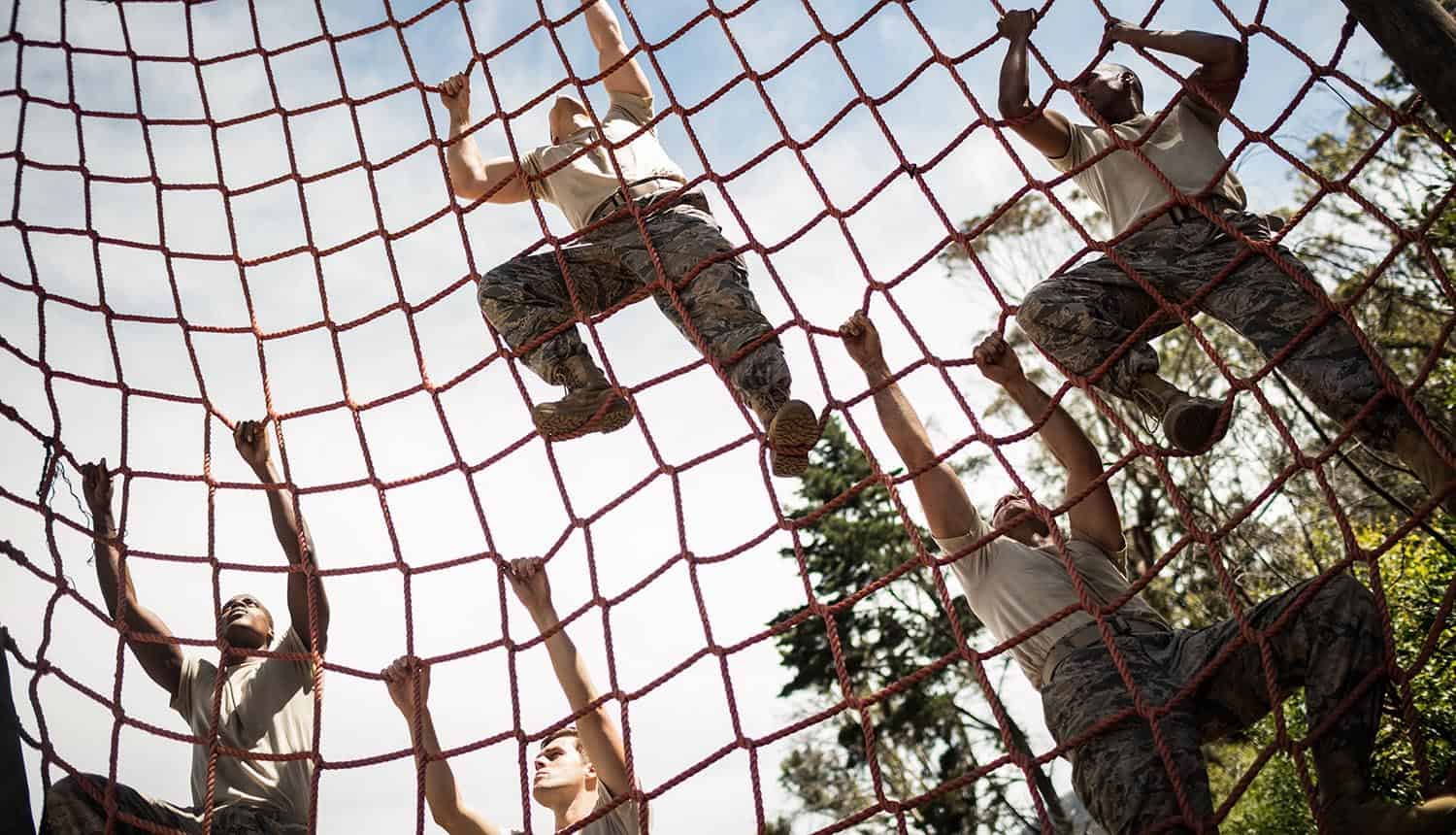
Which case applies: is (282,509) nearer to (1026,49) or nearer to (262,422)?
(262,422)

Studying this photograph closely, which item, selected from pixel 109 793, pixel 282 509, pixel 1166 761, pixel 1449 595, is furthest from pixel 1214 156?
pixel 109 793

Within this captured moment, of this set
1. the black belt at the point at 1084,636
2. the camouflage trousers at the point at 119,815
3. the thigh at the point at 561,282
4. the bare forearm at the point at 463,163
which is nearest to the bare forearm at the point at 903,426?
the black belt at the point at 1084,636

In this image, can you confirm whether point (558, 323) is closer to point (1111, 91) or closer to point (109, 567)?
point (109, 567)

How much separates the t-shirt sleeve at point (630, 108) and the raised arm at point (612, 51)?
11mm

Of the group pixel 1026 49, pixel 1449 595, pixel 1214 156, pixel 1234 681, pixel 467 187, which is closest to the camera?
pixel 1449 595

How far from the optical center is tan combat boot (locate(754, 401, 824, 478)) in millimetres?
2240

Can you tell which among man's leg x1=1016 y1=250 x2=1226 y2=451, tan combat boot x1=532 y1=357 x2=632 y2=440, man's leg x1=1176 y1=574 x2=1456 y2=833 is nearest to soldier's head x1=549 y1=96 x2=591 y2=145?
tan combat boot x1=532 y1=357 x2=632 y2=440

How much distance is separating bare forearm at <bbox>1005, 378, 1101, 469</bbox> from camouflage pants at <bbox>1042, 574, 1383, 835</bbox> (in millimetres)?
359

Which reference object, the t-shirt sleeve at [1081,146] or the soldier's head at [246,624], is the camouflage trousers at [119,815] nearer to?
the soldier's head at [246,624]

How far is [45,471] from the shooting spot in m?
2.58

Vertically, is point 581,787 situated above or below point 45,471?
below

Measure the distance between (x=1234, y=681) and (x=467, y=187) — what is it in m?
1.96

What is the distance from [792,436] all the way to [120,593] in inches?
53.1

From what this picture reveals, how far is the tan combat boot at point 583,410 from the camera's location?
8.19 feet
